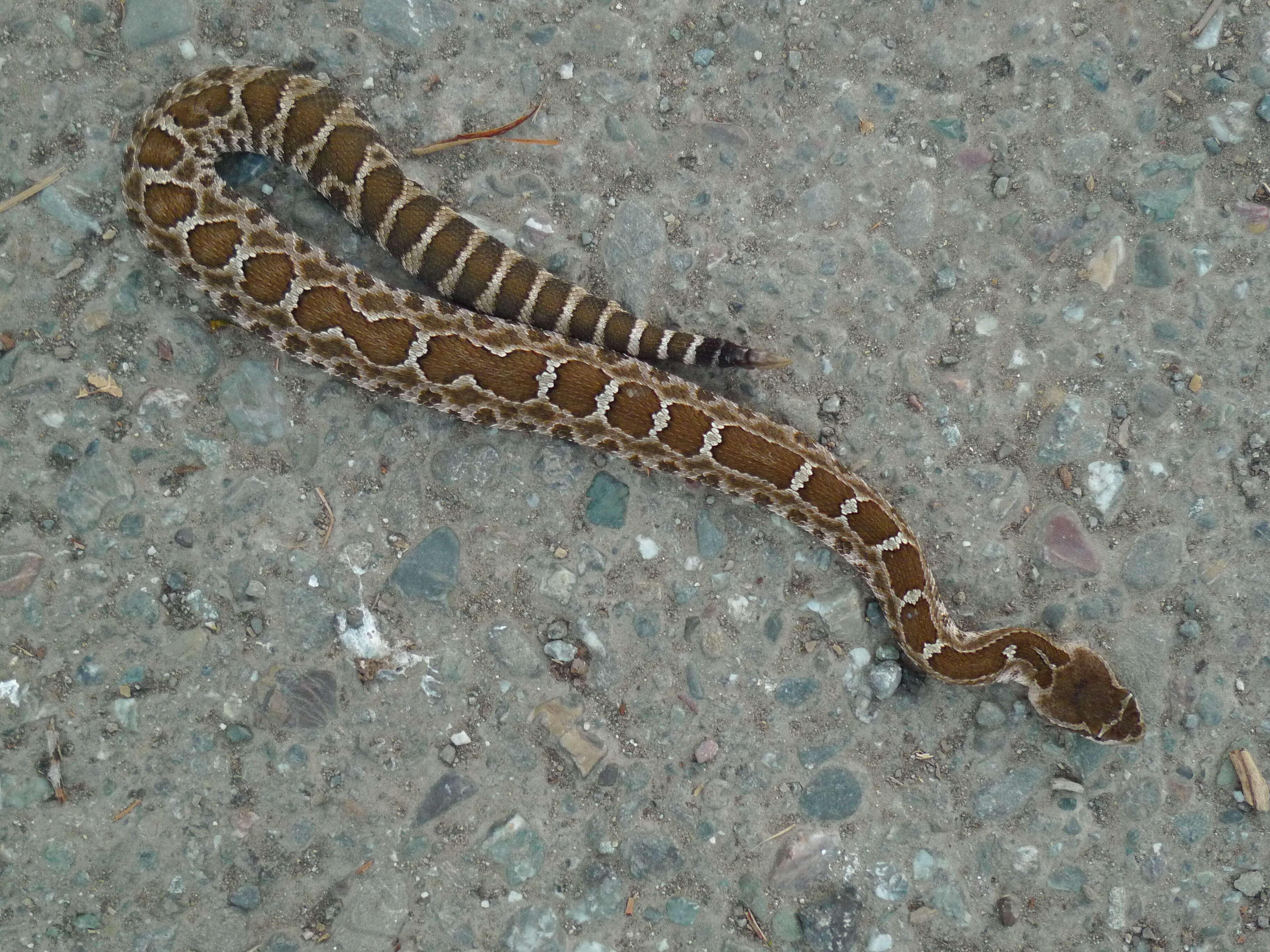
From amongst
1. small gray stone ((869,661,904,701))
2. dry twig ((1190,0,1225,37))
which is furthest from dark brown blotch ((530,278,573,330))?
dry twig ((1190,0,1225,37))

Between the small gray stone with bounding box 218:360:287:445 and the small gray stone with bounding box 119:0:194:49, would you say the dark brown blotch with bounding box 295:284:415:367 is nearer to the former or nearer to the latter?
the small gray stone with bounding box 218:360:287:445

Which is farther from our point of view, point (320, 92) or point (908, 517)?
point (908, 517)

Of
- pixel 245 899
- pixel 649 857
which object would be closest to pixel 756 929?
pixel 649 857

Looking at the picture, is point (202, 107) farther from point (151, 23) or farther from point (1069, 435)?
point (1069, 435)

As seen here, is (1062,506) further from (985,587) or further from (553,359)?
(553,359)

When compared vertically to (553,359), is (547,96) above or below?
above

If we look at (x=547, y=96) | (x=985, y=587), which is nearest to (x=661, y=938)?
(x=985, y=587)
